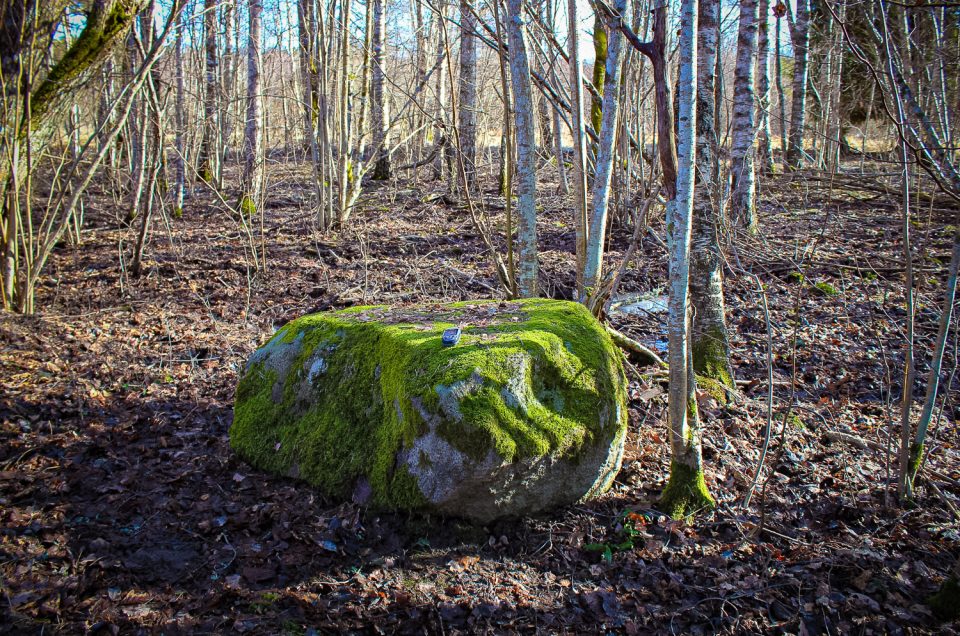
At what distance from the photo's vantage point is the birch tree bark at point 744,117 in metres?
7.68

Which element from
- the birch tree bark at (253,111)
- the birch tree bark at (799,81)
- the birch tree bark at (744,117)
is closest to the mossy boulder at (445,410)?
the birch tree bark at (744,117)

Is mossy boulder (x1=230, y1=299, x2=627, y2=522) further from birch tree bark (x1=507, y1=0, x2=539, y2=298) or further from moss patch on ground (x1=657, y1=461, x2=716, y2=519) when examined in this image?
birch tree bark (x1=507, y1=0, x2=539, y2=298)

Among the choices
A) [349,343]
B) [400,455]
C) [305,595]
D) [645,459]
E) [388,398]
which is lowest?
[305,595]

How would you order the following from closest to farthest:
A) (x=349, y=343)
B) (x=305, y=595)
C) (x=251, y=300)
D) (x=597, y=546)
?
(x=305, y=595), (x=597, y=546), (x=349, y=343), (x=251, y=300)

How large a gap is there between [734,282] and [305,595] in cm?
608

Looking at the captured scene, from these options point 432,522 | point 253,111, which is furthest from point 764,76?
point 432,522

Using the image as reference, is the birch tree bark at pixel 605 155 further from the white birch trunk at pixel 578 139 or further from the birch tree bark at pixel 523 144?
the birch tree bark at pixel 523 144

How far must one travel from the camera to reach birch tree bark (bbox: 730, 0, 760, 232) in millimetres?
7676

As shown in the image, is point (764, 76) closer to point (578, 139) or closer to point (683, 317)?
point (578, 139)

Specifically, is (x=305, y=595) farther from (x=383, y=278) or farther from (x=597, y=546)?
(x=383, y=278)

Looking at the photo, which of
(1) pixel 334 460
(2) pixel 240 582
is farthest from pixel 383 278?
(2) pixel 240 582

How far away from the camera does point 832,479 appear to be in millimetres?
3762

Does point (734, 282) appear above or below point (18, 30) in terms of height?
below

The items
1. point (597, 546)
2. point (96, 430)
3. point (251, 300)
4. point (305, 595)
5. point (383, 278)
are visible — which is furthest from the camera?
point (383, 278)
